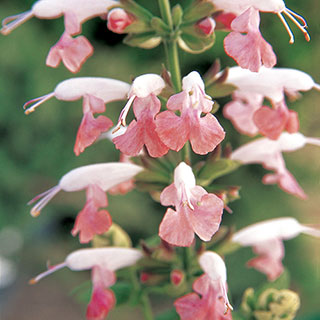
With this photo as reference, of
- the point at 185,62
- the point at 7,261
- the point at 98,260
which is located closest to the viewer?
the point at 98,260

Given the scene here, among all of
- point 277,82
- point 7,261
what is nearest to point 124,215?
point 7,261

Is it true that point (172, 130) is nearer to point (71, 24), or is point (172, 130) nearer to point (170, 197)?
point (170, 197)

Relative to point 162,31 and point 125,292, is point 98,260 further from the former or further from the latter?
point 162,31

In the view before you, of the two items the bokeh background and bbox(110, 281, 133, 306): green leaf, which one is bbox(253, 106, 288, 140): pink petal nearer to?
bbox(110, 281, 133, 306): green leaf

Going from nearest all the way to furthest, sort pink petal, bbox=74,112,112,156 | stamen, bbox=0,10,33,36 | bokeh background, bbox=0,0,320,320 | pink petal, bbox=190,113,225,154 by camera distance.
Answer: pink petal, bbox=190,113,225,154
pink petal, bbox=74,112,112,156
stamen, bbox=0,10,33,36
bokeh background, bbox=0,0,320,320

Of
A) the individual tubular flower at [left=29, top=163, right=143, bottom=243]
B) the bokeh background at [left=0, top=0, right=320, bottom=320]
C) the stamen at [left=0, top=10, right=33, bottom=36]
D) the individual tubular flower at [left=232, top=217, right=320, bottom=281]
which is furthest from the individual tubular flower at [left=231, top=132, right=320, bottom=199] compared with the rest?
the bokeh background at [left=0, top=0, right=320, bottom=320]

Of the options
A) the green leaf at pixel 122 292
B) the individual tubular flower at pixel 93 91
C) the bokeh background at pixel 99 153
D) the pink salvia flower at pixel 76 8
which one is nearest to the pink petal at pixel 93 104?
the individual tubular flower at pixel 93 91

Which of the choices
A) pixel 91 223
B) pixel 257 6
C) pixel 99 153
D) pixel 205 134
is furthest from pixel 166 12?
pixel 99 153
